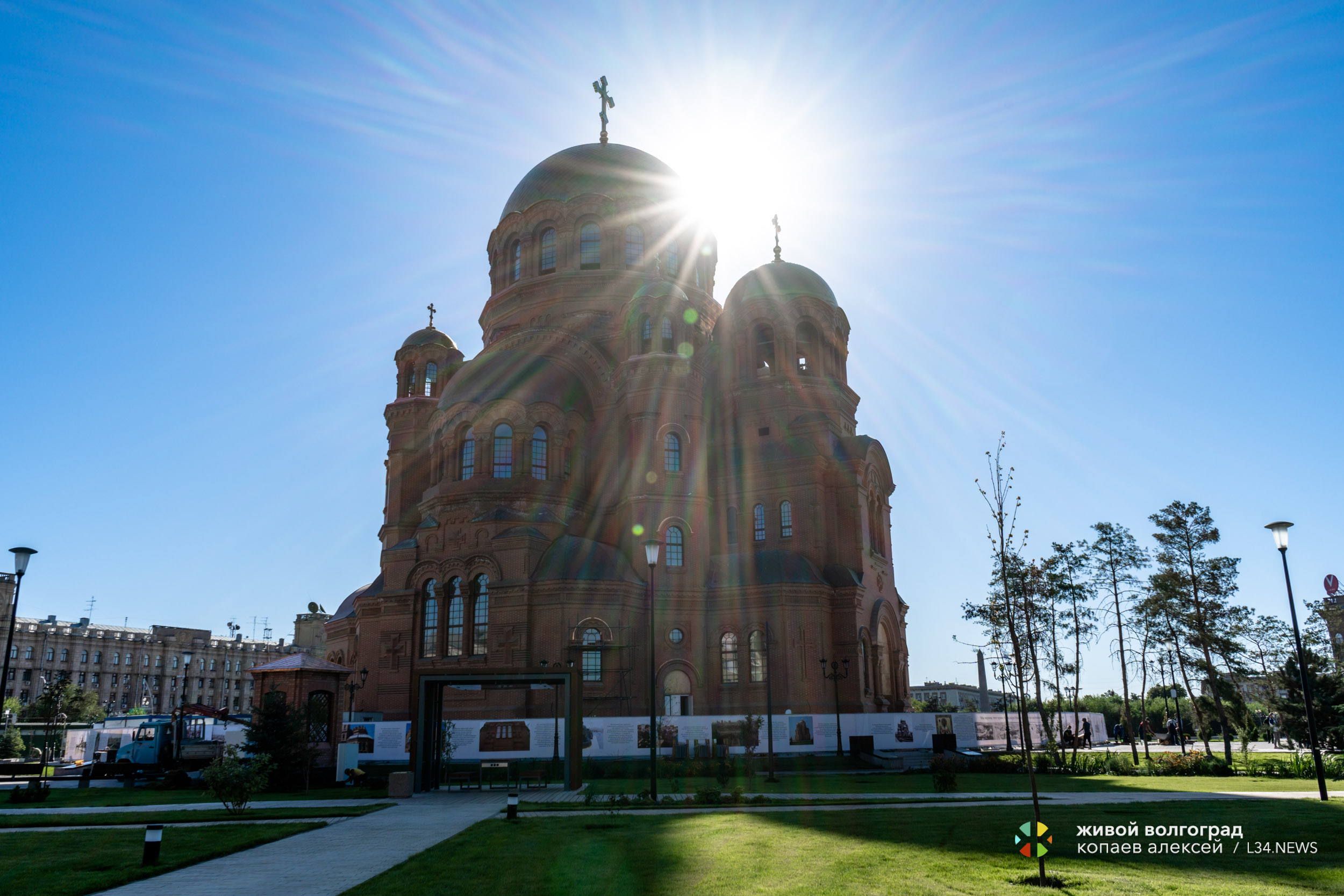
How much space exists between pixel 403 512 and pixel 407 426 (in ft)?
14.4

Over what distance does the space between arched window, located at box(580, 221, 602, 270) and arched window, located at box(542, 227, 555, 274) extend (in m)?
1.52

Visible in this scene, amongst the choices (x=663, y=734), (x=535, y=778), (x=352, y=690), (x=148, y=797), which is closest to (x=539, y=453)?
(x=352, y=690)

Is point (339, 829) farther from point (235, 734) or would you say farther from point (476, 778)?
point (235, 734)

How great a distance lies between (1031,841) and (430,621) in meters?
31.9

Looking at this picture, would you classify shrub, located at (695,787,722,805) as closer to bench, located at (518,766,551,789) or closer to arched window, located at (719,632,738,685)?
bench, located at (518,766,551,789)

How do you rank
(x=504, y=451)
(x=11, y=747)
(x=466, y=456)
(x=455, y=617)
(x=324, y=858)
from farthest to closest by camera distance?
1. (x=11, y=747)
2. (x=466, y=456)
3. (x=504, y=451)
4. (x=455, y=617)
5. (x=324, y=858)

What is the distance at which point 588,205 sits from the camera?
4834 centimetres

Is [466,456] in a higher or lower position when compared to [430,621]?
higher

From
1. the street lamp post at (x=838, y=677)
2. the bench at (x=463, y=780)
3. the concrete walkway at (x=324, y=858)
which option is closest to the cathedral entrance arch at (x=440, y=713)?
the bench at (x=463, y=780)

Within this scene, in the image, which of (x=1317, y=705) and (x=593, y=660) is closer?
(x=1317, y=705)

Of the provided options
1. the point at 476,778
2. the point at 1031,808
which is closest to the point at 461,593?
the point at 476,778

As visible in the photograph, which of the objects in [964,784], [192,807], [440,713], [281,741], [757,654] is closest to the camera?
[192,807]

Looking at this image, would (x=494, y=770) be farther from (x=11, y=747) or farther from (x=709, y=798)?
(x=11, y=747)

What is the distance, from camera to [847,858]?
1184 cm
